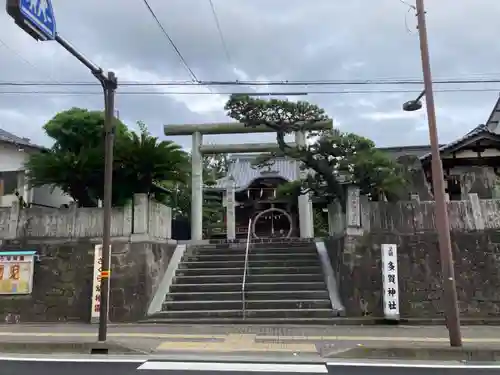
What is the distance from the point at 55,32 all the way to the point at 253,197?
1945 centimetres

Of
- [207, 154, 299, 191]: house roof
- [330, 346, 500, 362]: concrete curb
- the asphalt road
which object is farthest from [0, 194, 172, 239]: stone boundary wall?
[207, 154, 299, 191]: house roof

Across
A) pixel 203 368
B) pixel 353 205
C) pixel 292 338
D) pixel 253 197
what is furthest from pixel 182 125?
pixel 203 368

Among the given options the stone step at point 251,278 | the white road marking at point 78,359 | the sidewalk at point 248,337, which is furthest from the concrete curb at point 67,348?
the stone step at point 251,278

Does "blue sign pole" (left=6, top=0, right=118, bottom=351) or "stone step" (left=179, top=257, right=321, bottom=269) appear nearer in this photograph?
"blue sign pole" (left=6, top=0, right=118, bottom=351)

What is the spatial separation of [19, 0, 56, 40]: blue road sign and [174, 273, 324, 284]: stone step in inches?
364

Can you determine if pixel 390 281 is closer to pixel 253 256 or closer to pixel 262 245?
pixel 253 256

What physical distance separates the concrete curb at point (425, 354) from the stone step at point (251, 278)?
5.58 m

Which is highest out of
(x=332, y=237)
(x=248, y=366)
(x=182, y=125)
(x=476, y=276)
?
(x=182, y=125)

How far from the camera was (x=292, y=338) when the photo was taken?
10461 mm

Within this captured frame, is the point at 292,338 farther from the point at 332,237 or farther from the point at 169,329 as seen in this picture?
the point at 332,237

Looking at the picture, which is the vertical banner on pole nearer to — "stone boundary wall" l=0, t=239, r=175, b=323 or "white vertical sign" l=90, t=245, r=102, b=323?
"white vertical sign" l=90, t=245, r=102, b=323

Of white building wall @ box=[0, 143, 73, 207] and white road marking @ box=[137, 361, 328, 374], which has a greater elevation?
white building wall @ box=[0, 143, 73, 207]

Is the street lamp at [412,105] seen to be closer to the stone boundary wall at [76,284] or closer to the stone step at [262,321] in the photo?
the stone step at [262,321]

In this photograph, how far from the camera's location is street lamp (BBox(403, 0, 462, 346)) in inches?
358
